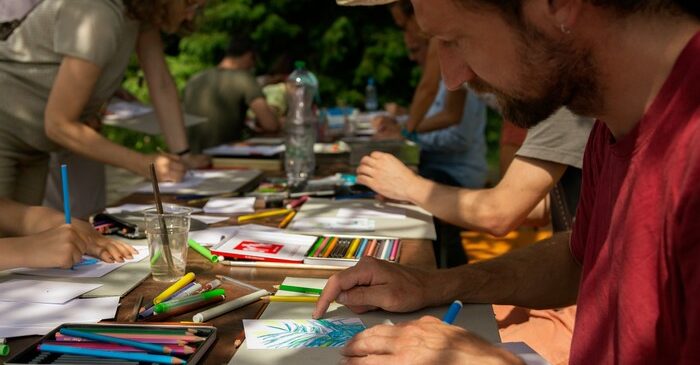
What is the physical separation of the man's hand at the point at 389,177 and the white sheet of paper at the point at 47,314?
1.19 m

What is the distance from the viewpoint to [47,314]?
5.11ft

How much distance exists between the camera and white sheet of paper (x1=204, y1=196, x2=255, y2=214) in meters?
2.68

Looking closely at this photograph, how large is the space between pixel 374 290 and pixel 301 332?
0.19 m

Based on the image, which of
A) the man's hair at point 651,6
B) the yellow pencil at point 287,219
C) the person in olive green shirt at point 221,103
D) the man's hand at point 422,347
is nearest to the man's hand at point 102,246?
the yellow pencil at point 287,219

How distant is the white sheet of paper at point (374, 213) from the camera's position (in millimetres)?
2580

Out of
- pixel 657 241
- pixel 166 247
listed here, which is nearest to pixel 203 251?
pixel 166 247

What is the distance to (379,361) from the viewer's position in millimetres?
1254

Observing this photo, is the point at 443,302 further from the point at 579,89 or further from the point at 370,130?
the point at 370,130

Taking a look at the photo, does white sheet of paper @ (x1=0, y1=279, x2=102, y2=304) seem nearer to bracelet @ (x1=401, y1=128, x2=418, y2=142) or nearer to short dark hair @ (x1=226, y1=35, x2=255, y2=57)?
bracelet @ (x1=401, y1=128, x2=418, y2=142)

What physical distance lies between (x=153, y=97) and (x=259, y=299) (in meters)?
2.32

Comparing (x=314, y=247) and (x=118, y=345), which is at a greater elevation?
(x=118, y=345)

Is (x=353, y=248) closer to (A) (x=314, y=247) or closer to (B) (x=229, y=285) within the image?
(A) (x=314, y=247)

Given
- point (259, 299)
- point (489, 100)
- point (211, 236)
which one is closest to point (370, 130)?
point (489, 100)

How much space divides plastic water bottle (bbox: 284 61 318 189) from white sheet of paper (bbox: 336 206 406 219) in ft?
1.50
